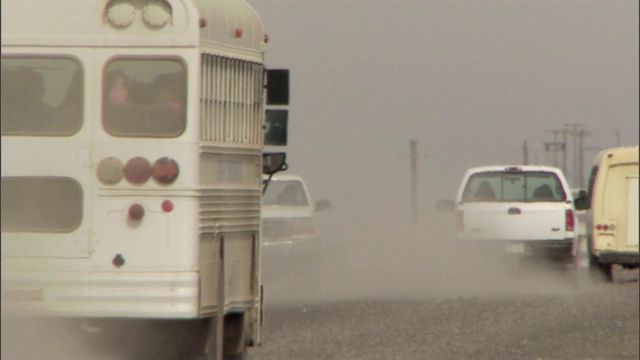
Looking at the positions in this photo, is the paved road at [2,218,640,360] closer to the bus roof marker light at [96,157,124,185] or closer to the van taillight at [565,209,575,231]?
the van taillight at [565,209,575,231]

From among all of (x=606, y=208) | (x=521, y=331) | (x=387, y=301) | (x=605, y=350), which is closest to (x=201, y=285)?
(x=605, y=350)

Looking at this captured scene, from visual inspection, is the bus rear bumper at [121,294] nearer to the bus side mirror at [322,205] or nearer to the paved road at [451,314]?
the paved road at [451,314]

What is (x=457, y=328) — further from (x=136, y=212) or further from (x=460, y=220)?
(x=136, y=212)

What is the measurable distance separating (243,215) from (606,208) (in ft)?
58.8

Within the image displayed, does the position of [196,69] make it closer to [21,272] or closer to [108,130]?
[108,130]

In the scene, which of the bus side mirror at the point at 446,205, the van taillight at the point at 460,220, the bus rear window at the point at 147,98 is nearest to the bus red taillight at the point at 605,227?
the bus side mirror at the point at 446,205

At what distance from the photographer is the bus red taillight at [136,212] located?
8.68 meters

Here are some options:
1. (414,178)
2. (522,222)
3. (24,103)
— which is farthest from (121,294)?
(414,178)

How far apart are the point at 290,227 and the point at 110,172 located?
12.8m

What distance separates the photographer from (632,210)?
1041 inches

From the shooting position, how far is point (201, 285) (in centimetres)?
883

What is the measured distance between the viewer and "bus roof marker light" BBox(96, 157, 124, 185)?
342 inches

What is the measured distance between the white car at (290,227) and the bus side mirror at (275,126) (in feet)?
35.2

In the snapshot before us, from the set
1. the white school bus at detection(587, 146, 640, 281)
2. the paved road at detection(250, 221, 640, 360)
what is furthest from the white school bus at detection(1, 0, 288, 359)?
the white school bus at detection(587, 146, 640, 281)
